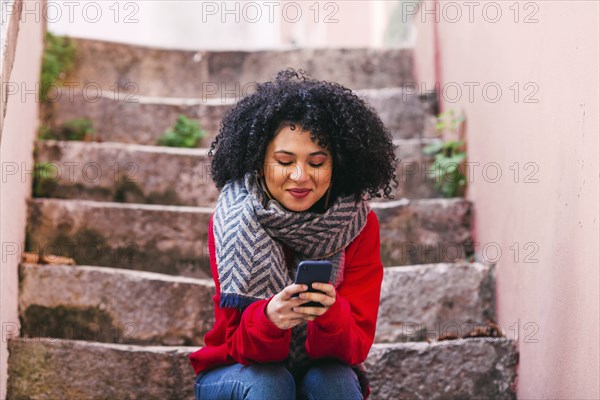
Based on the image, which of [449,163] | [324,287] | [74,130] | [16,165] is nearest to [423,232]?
[449,163]

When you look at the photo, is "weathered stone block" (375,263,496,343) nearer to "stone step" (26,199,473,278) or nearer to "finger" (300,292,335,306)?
"stone step" (26,199,473,278)

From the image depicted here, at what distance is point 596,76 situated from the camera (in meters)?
1.90

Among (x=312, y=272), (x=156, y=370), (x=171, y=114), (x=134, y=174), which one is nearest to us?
(x=312, y=272)

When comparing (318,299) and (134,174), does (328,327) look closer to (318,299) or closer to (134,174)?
(318,299)

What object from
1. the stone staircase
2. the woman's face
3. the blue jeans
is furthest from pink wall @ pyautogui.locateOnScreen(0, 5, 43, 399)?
the woman's face

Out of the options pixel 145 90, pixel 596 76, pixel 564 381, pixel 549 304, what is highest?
pixel 145 90

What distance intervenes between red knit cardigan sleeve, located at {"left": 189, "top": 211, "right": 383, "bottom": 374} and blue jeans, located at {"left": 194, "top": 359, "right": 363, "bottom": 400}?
0.03m

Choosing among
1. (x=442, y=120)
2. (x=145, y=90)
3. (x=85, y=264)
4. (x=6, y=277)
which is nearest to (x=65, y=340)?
(x=6, y=277)

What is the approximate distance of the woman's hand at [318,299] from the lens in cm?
179

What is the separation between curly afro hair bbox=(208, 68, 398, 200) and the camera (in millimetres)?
2096

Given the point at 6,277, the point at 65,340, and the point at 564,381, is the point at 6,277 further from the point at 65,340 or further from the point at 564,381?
the point at 564,381

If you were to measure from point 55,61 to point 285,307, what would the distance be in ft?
8.04

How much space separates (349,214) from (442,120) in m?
1.68

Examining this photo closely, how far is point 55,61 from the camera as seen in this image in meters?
3.78
